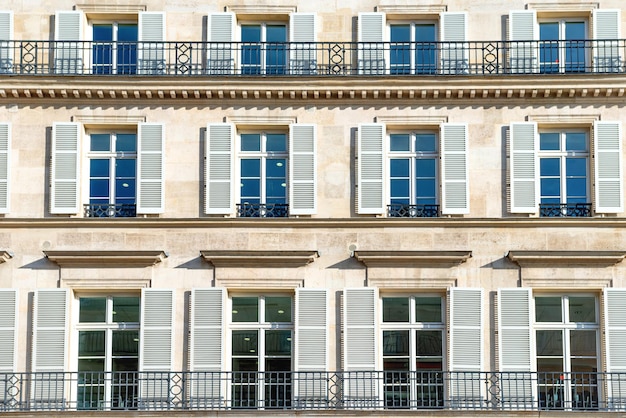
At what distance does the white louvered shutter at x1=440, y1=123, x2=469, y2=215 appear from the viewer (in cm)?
2698

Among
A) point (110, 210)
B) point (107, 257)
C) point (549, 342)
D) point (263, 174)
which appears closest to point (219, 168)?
point (263, 174)

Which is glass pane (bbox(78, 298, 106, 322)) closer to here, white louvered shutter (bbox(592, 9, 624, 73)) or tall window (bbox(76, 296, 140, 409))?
tall window (bbox(76, 296, 140, 409))

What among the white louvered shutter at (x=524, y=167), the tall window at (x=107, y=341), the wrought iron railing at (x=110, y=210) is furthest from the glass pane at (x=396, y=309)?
the wrought iron railing at (x=110, y=210)

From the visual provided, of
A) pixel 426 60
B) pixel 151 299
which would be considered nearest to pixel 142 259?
pixel 151 299

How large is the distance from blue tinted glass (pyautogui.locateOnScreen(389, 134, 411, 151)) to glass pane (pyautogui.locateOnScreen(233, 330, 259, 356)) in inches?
188

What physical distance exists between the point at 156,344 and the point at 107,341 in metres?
1.15

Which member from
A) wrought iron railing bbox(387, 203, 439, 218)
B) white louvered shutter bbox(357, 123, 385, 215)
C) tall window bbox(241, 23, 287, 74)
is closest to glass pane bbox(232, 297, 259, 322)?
white louvered shutter bbox(357, 123, 385, 215)

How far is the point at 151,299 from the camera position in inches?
1050

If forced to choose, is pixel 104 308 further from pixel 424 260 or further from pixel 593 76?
pixel 593 76

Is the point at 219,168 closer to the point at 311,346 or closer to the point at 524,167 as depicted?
the point at 311,346

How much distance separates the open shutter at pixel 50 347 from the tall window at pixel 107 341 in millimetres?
578

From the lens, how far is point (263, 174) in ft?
90.7

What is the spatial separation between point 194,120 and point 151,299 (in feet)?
12.5

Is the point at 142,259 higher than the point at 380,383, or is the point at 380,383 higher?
the point at 142,259
